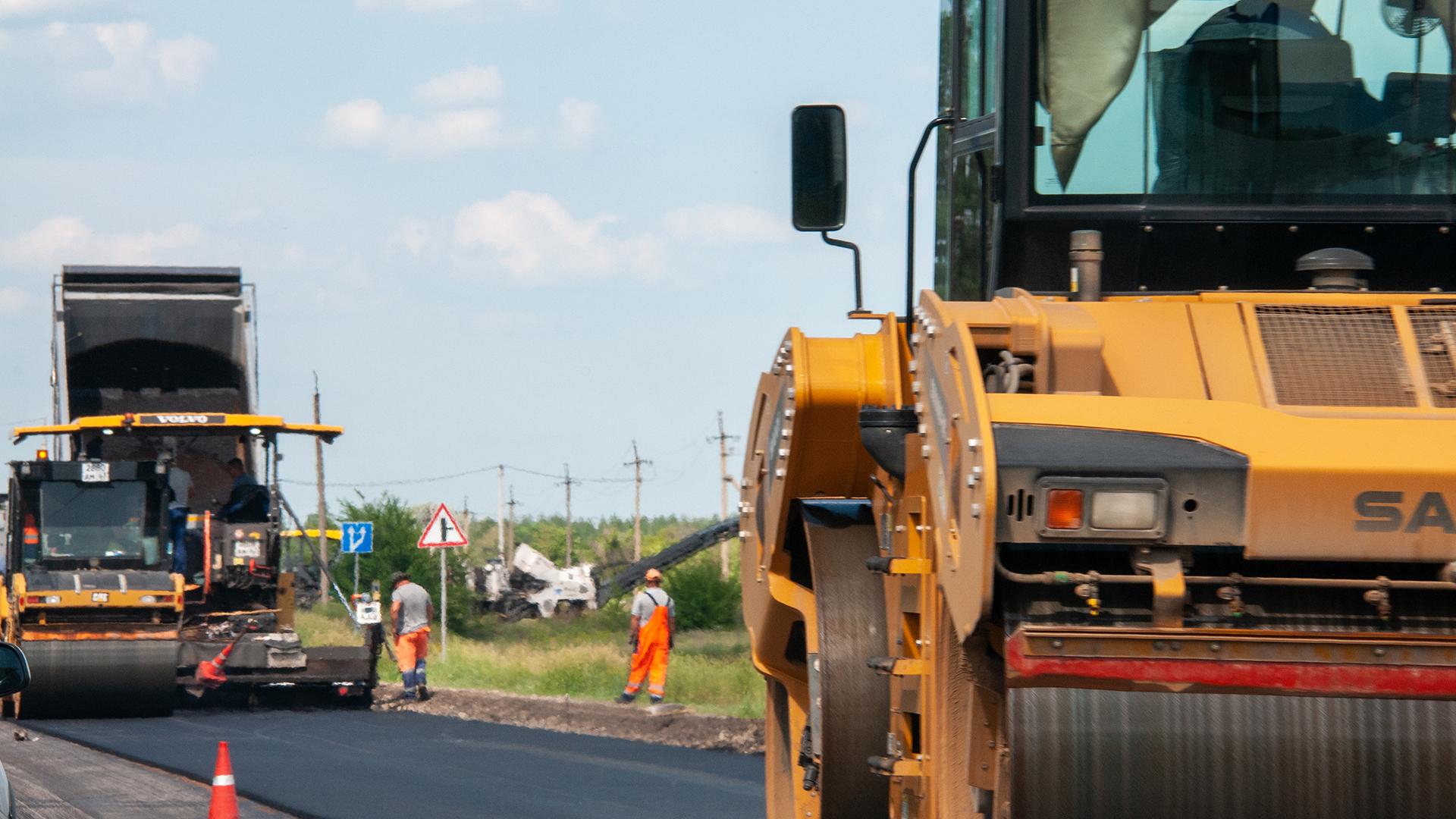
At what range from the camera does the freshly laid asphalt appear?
11156 mm

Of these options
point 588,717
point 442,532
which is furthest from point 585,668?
point 588,717

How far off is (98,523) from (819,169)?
1583 cm

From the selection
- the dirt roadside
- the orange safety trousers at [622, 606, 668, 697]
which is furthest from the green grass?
the dirt roadside

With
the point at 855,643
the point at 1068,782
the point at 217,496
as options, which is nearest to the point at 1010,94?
the point at 855,643

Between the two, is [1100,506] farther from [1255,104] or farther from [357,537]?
[357,537]

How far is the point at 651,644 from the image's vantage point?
61.2 feet

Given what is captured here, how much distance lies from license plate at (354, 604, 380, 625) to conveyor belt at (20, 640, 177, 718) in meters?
2.53

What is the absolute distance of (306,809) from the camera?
1088 cm

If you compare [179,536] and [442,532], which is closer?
[179,536]

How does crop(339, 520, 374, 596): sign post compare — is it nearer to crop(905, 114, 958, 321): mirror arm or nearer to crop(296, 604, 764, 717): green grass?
crop(296, 604, 764, 717): green grass

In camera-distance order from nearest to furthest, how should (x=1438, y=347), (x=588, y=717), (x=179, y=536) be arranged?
(x=1438, y=347), (x=588, y=717), (x=179, y=536)

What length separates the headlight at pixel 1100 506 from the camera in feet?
12.3

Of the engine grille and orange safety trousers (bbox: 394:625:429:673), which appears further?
orange safety trousers (bbox: 394:625:429:673)

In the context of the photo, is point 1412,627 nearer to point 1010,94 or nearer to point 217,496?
point 1010,94
